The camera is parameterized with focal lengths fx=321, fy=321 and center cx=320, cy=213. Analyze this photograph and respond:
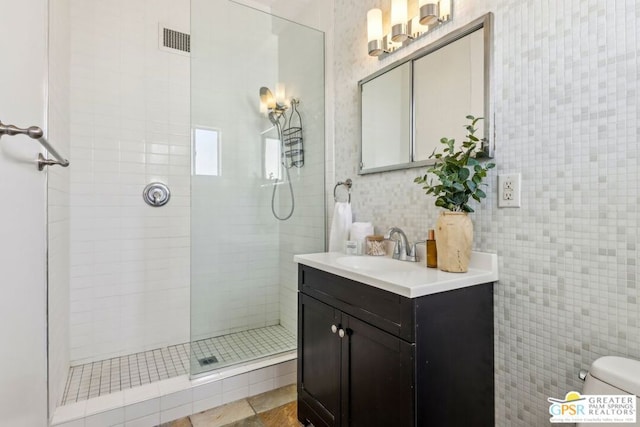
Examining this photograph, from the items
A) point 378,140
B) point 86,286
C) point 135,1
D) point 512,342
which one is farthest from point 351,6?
point 86,286

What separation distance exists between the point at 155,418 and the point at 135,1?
8.79 feet

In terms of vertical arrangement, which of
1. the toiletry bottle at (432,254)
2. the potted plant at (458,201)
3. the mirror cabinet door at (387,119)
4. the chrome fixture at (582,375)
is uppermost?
the mirror cabinet door at (387,119)

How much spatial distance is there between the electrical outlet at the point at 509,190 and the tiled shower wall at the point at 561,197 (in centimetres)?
3

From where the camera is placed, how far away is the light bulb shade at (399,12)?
5.21ft

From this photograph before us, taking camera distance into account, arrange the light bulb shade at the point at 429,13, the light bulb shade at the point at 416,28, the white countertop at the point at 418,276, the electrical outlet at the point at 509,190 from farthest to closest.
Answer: the light bulb shade at the point at 416,28, the light bulb shade at the point at 429,13, the electrical outlet at the point at 509,190, the white countertop at the point at 418,276

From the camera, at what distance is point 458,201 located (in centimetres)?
125

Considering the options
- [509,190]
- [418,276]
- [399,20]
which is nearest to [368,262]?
[418,276]

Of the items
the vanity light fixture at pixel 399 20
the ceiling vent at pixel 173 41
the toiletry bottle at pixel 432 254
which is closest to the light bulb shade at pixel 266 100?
the ceiling vent at pixel 173 41

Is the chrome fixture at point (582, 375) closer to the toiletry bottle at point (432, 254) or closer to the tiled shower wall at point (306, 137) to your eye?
the toiletry bottle at point (432, 254)

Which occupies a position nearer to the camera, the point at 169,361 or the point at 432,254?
the point at 432,254

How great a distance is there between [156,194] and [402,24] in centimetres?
196

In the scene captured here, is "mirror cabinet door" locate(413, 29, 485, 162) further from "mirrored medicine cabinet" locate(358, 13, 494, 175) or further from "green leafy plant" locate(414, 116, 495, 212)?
"green leafy plant" locate(414, 116, 495, 212)

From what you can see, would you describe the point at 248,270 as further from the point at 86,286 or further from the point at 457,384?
the point at 457,384

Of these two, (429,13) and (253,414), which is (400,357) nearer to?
(253,414)
